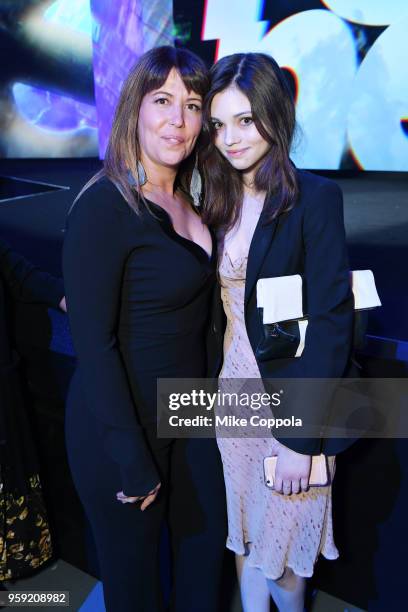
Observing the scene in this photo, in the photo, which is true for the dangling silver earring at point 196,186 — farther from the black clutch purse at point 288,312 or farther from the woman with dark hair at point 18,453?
the woman with dark hair at point 18,453

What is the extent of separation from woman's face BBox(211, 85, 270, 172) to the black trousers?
60 cm

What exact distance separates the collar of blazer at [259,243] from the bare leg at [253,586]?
2.56 feet

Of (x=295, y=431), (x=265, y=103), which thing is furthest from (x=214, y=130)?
(x=295, y=431)

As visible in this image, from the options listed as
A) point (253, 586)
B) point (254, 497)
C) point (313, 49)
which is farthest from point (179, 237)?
point (313, 49)

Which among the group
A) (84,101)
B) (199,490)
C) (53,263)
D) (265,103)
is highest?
(84,101)

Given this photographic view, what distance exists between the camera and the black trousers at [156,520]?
44.4 inches

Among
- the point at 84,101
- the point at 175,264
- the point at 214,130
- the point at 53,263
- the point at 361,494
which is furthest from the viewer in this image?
the point at 84,101

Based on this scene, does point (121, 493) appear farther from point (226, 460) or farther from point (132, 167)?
point (132, 167)

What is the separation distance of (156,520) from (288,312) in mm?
558

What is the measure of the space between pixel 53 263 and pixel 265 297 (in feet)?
6.04

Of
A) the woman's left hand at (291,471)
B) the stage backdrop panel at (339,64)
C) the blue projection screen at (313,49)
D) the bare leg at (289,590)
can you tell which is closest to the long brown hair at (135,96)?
the woman's left hand at (291,471)

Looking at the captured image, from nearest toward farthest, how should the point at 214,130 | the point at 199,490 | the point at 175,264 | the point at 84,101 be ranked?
the point at 175,264
the point at 214,130
the point at 199,490
the point at 84,101

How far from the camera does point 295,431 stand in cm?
111

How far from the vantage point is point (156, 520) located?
3.88ft
